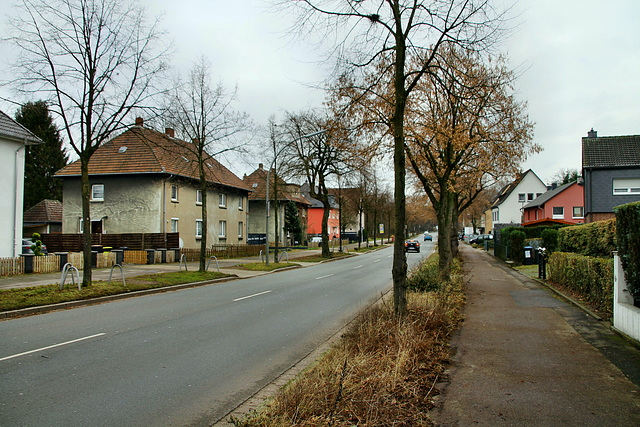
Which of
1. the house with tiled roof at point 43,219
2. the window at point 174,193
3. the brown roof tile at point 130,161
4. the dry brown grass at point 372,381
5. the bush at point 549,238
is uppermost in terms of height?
the brown roof tile at point 130,161

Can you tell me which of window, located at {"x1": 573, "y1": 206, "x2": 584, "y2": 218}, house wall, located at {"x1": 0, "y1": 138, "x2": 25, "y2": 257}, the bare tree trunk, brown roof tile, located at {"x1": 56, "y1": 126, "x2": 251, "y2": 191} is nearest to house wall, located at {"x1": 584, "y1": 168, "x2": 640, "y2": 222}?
window, located at {"x1": 573, "y1": 206, "x2": 584, "y2": 218}

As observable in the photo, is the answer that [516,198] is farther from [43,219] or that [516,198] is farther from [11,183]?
[11,183]

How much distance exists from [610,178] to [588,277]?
23.4 meters

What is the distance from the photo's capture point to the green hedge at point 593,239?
12016 millimetres

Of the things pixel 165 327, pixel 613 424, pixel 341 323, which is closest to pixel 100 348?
pixel 165 327

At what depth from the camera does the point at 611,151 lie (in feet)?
103

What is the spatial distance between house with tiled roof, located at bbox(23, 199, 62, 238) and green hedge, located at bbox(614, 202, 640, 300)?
2093 inches

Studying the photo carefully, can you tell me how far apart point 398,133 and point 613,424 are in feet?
16.6

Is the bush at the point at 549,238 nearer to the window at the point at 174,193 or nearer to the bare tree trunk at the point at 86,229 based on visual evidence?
the bare tree trunk at the point at 86,229

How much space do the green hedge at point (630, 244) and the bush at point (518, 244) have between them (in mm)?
20844

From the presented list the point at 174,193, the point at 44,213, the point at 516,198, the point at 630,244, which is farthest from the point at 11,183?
the point at 516,198

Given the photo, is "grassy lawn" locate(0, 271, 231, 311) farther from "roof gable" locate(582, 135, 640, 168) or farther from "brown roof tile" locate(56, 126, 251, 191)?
"roof gable" locate(582, 135, 640, 168)

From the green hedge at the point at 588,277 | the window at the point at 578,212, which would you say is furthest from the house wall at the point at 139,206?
the window at the point at 578,212

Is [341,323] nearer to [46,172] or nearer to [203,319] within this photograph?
[203,319]
